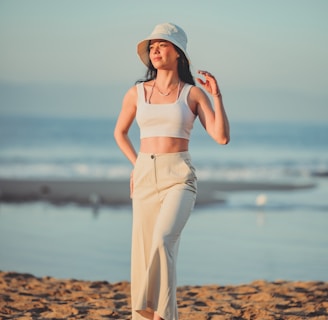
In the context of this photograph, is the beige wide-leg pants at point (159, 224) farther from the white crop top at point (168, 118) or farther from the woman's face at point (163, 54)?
the woman's face at point (163, 54)

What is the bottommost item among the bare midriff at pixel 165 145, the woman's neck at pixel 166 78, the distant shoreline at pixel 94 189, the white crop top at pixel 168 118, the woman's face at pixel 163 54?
the bare midriff at pixel 165 145

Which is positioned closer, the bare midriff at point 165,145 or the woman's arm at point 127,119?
the bare midriff at point 165,145

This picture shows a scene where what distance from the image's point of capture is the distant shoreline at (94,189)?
1645 cm

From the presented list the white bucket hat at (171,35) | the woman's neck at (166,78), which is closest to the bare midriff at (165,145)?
the woman's neck at (166,78)

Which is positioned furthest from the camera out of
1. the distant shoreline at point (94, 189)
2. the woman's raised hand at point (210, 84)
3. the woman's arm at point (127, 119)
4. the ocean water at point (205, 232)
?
the distant shoreline at point (94, 189)

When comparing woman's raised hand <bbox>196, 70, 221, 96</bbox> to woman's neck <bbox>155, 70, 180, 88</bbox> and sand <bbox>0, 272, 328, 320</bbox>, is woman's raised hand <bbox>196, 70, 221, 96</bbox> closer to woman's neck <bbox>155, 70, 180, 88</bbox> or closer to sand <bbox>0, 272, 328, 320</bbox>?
woman's neck <bbox>155, 70, 180, 88</bbox>

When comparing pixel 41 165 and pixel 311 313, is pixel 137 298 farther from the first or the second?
pixel 41 165

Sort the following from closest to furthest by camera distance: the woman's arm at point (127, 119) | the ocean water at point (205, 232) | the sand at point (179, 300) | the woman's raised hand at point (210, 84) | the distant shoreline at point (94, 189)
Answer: the woman's raised hand at point (210, 84) < the woman's arm at point (127, 119) < the sand at point (179, 300) < the ocean water at point (205, 232) < the distant shoreline at point (94, 189)

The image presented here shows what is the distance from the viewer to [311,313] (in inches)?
258

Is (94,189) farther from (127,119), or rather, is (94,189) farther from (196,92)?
(196,92)

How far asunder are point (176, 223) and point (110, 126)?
165ft

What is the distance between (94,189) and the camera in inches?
741

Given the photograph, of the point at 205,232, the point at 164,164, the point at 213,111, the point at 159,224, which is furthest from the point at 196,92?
the point at 205,232

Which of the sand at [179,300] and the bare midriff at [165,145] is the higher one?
the bare midriff at [165,145]
